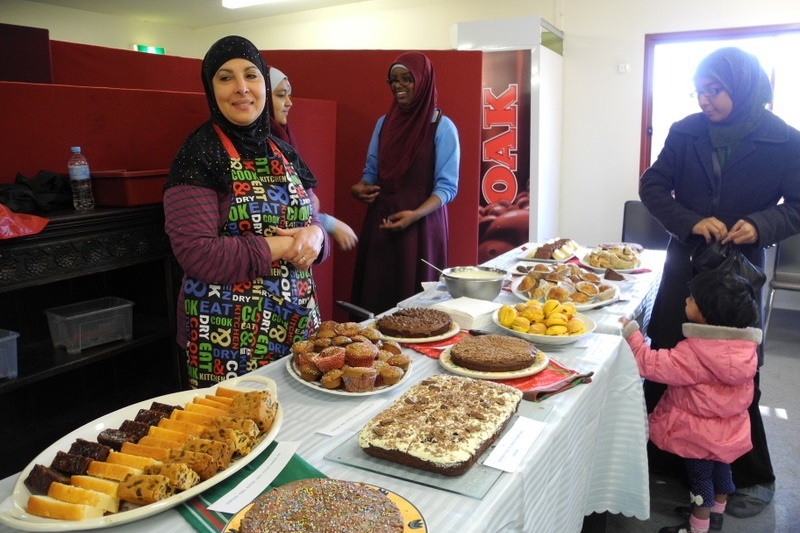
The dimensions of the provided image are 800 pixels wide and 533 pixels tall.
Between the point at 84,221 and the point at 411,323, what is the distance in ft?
4.15

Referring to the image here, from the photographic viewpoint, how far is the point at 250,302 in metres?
1.63

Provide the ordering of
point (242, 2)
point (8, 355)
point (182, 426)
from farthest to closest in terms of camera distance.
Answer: point (242, 2) → point (8, 355) → point (182, 426)

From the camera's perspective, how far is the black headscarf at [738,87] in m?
1.97

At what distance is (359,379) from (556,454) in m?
0.41

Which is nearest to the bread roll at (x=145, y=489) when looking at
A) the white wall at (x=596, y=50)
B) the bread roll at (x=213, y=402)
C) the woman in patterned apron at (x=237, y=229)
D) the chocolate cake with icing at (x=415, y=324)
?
the bread roll at (x=213, y=402)

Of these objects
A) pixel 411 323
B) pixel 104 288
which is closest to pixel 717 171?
pixel 411 323

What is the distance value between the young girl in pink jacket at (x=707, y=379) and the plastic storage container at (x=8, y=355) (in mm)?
1957

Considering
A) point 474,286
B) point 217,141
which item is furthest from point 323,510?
point 474,286

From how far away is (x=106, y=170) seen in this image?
8.24 ft

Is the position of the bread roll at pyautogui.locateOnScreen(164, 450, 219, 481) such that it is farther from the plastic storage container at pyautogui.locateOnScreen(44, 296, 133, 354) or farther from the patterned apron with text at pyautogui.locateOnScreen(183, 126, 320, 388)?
the plastic storage container at pyautogui.locateOnScreen(44, 296, 133, 354)

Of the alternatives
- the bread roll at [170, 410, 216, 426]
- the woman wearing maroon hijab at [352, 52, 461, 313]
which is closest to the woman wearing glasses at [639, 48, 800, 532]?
the woman wearing maroon hijab at [352, 52, 461, 313]

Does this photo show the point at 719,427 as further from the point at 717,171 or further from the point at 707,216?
the point at 717,171

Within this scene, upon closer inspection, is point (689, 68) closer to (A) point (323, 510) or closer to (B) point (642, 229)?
(B) point (642, 229)

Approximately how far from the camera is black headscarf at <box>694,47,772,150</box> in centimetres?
197
